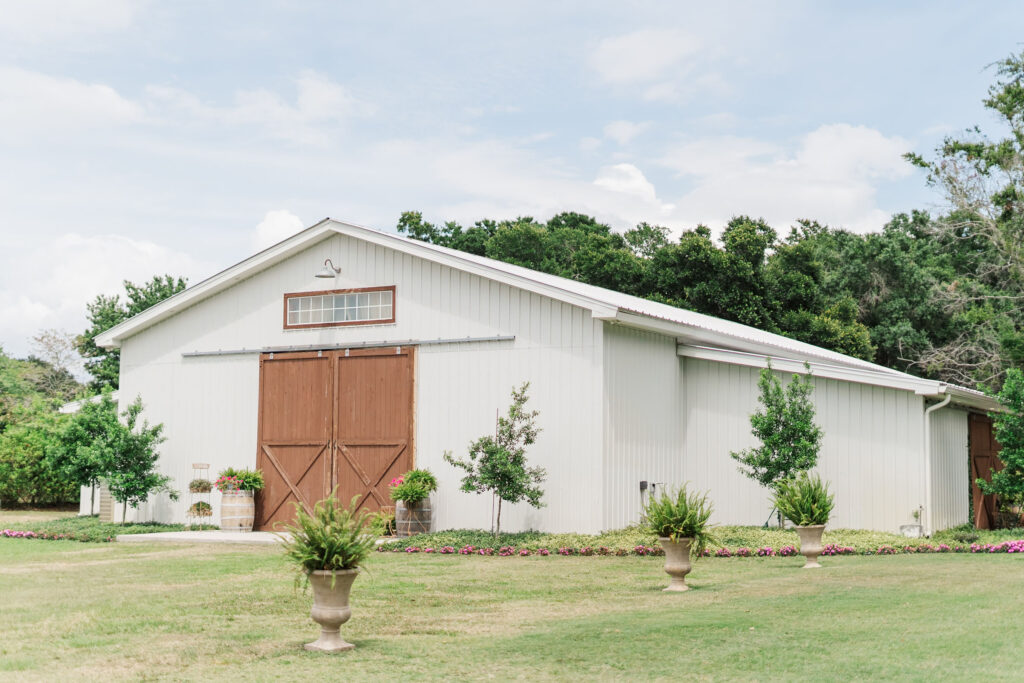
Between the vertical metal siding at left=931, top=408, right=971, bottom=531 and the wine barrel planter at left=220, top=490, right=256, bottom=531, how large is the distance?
13.1 m

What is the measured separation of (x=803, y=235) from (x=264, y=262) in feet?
109

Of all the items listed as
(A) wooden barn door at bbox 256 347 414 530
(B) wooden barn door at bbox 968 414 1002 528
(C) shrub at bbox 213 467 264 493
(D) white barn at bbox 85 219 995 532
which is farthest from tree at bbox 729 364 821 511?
(C) shrub at bbox 213 467 264 493

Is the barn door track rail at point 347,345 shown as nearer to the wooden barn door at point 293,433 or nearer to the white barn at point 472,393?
the white barn at point 472,393

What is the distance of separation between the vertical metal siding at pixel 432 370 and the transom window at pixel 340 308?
0.17 m

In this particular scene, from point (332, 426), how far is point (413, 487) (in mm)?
2825

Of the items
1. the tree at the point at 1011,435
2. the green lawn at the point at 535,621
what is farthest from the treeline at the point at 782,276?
the green lawn at the point at 535,621

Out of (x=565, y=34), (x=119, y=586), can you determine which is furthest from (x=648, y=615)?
(x=565, y=34)

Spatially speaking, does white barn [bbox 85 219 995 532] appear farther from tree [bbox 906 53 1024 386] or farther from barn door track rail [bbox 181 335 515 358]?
tree [bbox 906 53 1024 386]

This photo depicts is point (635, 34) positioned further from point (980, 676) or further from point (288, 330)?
point (980, 676)

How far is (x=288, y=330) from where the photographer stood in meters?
22.0

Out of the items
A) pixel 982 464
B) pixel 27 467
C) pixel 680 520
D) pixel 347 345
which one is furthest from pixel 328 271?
pixel 982 464

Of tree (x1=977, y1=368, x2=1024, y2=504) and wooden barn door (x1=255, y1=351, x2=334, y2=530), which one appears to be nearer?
tree (x1=977, y1=368, x2=1024, y2=504)

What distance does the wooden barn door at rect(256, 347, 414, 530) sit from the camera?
814 inches

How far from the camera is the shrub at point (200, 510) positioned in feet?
72.4
